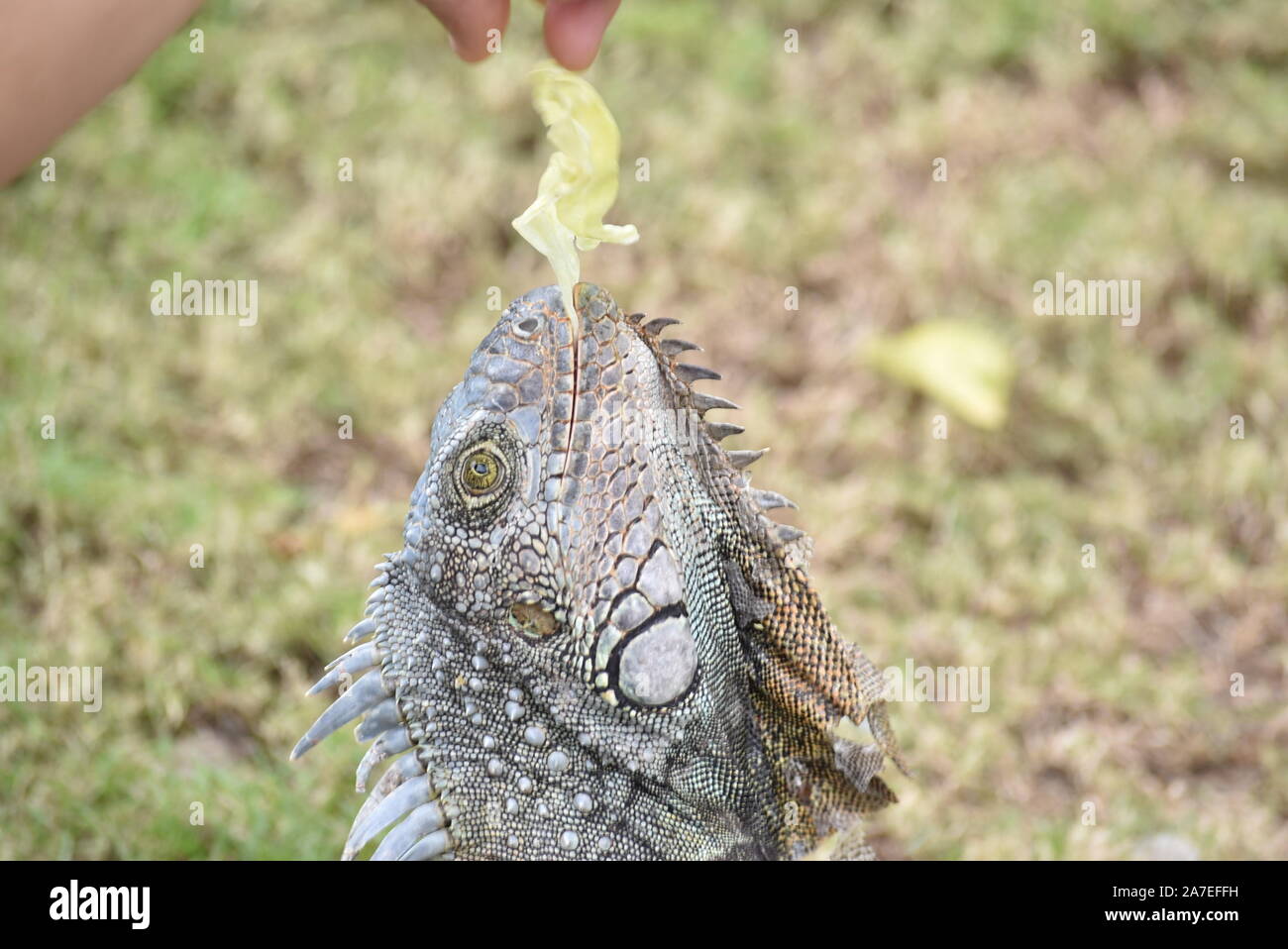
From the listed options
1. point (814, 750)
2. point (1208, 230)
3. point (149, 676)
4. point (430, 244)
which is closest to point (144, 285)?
point (430, 244)

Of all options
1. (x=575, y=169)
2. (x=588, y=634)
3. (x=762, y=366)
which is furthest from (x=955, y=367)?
(x=588, y=634)

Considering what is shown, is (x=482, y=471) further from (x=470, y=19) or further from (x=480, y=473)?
(x=470, y=19)

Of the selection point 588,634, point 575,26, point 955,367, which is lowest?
point 588,634

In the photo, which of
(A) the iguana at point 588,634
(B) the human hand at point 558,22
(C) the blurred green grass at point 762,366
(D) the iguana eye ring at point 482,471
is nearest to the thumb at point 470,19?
(B) the human hand at point 558,22

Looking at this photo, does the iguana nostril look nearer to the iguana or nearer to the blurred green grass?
the iguana

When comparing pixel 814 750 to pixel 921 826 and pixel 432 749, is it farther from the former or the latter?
pixel 921 826

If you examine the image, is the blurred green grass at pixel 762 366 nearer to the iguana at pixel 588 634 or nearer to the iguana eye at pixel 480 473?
the iguana at pixel 588 634

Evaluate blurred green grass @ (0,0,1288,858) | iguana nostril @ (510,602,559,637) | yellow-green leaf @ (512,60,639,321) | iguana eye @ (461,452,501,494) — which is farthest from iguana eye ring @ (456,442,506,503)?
blurred green grass @ (0,0,1288,858)
